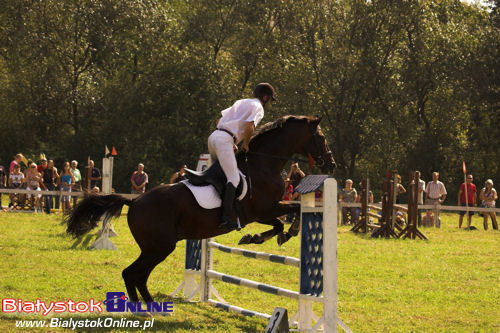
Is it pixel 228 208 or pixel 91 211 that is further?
pixel 91 211

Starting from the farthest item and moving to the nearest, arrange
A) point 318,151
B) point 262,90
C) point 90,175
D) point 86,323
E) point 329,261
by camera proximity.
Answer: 1. point 90,175
2. point 318,151
3. point 262,90
4. point 86,323
5. point 329,261

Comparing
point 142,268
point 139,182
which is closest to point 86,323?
point 142,268

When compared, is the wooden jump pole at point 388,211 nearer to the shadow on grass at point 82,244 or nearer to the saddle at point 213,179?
the shadow on grass at point 82,244

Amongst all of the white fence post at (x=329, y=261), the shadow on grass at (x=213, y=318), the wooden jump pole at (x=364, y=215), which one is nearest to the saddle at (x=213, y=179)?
the shadow on grass at (x=213, y=318)

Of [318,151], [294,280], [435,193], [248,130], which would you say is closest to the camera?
[248,130]

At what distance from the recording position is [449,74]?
37469mm

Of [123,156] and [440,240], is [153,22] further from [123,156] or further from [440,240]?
[440,240]

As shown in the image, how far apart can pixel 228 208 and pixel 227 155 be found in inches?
22.8

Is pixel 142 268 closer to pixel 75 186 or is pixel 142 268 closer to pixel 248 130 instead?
pixel 248 130

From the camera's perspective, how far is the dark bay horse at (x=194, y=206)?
23.4ft

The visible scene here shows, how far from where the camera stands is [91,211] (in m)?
7.63

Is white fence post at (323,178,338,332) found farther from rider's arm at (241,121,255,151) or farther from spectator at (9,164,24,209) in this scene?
spectator at (9,164,24,209)

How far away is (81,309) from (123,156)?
94.9 feet

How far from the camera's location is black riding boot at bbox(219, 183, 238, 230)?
7.16 meters
